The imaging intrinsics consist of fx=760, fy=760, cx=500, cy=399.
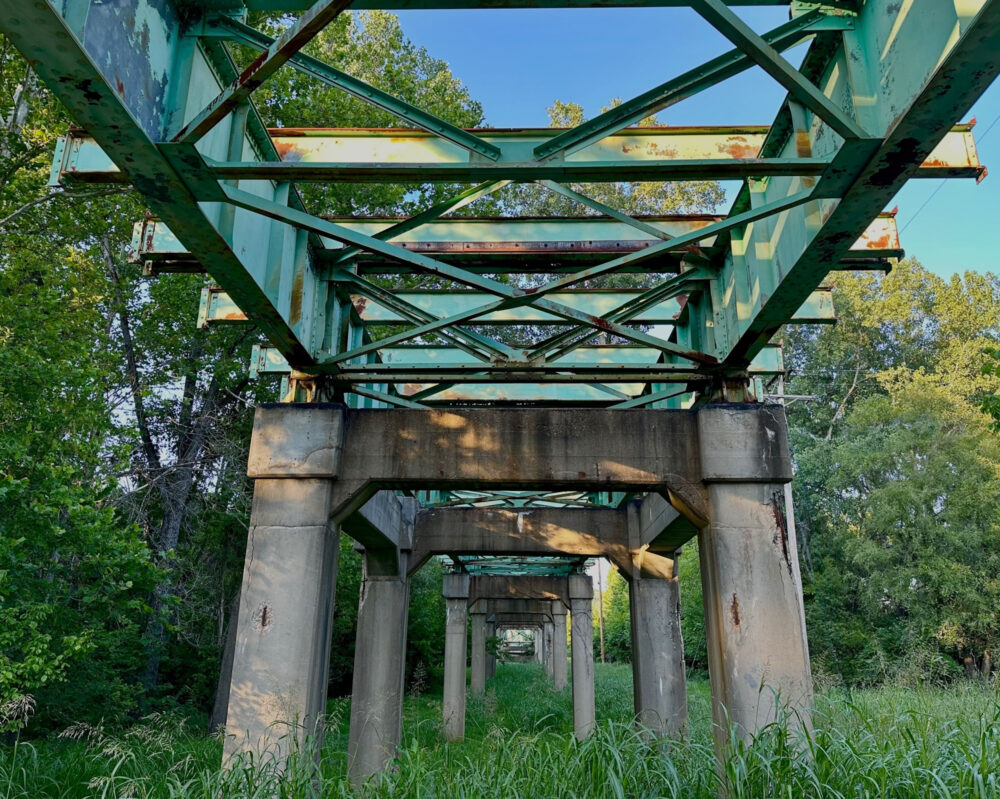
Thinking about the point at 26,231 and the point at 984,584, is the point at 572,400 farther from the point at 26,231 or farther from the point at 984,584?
the point at 984,584

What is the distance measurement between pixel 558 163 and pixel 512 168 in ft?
0.92

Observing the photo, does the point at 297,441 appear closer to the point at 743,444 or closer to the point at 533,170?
the point at 533,170

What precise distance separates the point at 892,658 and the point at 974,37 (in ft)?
93.8

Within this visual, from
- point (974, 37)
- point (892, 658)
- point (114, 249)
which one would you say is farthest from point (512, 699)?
point (974, 37)

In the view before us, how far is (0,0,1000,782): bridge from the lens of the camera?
4.03m

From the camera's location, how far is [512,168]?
15.2ft

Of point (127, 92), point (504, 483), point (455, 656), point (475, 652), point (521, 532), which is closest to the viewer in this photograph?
point (127, 92)

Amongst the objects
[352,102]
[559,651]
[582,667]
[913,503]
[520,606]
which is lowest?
[582,667]

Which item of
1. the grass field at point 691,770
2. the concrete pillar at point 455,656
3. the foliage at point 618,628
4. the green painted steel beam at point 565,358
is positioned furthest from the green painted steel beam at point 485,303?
the foliage at point 618,628

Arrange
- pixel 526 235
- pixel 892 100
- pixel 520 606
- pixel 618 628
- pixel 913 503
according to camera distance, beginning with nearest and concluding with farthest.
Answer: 1. pixel 892 100
2. pixel 526 235
3. pixel 913 503
4. pixel 520 606
5. pixel 618 628

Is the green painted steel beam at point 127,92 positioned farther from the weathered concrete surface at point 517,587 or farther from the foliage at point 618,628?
the foliage at point 618,628

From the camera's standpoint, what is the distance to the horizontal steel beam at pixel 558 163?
443 cm

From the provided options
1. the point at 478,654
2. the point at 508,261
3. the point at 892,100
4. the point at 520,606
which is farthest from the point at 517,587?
the point at 892,100

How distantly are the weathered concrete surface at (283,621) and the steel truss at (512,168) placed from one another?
1285 mm
